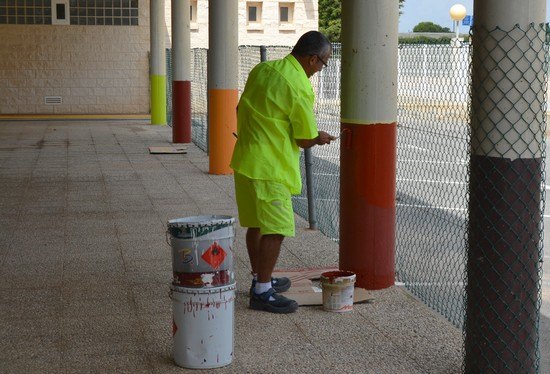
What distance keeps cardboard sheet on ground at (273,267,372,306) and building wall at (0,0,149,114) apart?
23.9 m

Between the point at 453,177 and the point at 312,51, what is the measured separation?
8.91 meters

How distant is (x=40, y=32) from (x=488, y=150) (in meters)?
27.2

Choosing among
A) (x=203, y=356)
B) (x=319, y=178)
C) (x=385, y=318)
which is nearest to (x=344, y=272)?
(x=385, y=318)

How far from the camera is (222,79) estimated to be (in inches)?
573

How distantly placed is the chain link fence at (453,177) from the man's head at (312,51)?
2.66ft

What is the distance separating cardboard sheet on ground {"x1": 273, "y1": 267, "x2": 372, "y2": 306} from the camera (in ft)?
22.8

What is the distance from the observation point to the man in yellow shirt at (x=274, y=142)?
6.48m

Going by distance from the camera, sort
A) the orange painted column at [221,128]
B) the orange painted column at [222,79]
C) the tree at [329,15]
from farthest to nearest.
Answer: the tree at [329,15], the orange painted column at [221,128], the orange painted column at [222,79]

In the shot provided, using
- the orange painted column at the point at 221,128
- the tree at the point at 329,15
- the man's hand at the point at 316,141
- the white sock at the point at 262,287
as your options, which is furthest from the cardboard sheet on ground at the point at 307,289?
the tree at the point at 329,15

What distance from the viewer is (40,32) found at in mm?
30422

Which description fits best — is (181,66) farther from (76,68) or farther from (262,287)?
(262,287)

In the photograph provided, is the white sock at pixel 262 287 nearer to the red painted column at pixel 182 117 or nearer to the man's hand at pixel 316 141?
the man's hand at pixel 316 141

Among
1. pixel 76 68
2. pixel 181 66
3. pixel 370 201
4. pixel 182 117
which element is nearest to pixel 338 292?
pixel 370 201

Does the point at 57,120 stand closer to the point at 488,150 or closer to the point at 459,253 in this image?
the point at 459,253
